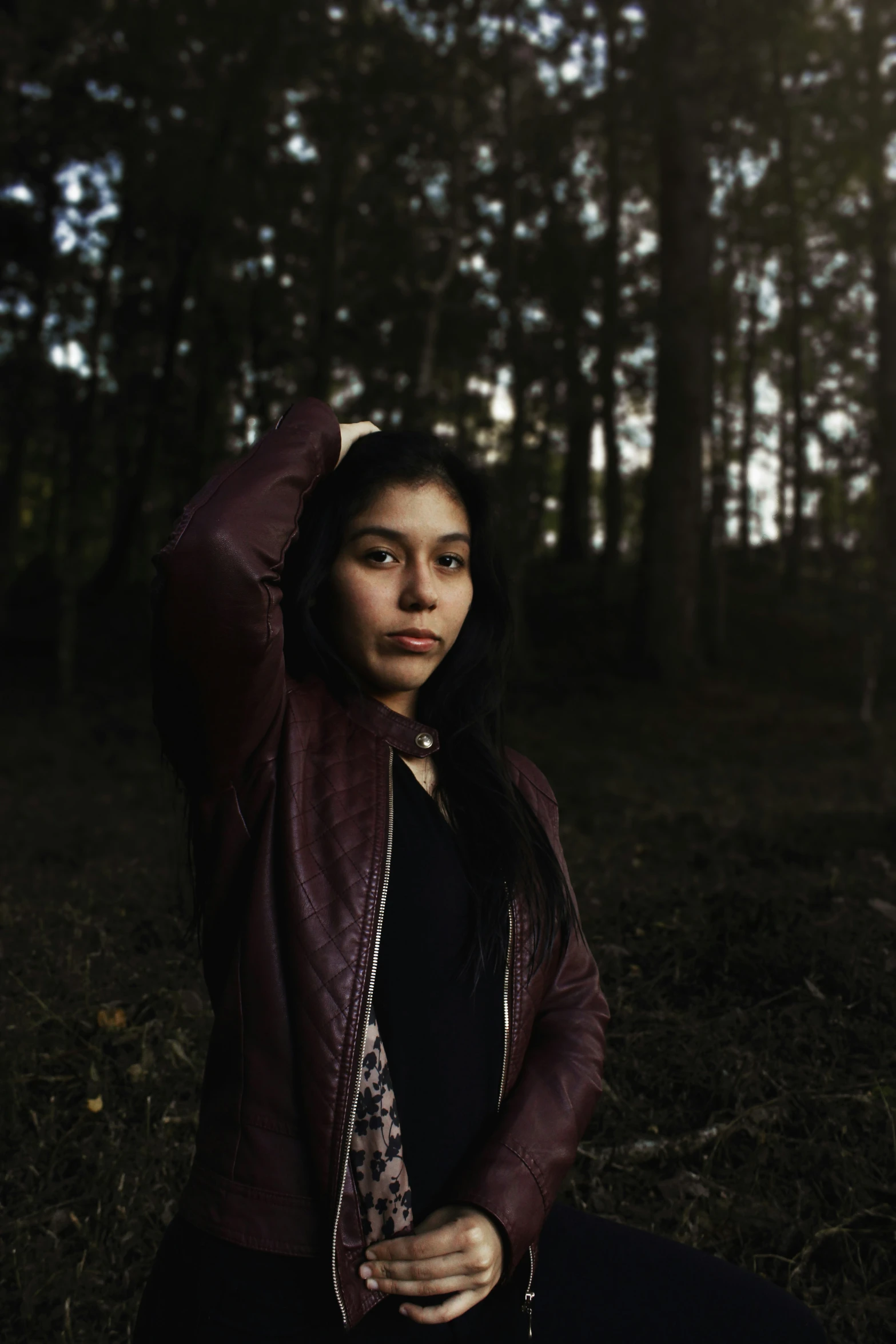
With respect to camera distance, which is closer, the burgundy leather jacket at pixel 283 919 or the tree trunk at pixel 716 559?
the burgundy leather jacket at pixel 283 919

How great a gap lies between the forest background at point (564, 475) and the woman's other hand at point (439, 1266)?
1.73m

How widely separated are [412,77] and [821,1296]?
16.0m

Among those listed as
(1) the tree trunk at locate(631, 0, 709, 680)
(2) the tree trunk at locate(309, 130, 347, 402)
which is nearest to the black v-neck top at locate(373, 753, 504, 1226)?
(2) the tree trunk at locate(309, 130, 347, 402)

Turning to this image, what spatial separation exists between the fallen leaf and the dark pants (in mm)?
3101

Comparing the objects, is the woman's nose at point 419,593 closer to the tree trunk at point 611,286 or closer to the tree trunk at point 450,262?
the tree trunk at point 450,262

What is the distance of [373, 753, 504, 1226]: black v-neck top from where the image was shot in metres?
1.85

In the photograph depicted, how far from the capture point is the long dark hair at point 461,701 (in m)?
2.07

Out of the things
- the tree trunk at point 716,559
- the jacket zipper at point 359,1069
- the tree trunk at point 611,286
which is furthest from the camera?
the tree trunk at point 611,286

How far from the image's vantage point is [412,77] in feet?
49.3

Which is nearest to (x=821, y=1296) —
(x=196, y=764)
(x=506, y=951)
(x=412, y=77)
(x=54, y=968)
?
(x=506, y=951)

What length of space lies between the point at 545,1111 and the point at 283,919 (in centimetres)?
62

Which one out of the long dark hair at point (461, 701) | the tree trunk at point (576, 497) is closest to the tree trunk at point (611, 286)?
the tree trunk at point (576, 497)

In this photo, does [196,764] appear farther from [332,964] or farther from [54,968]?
[54,968]

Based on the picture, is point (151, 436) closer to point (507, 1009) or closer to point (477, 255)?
point (477, 255)
